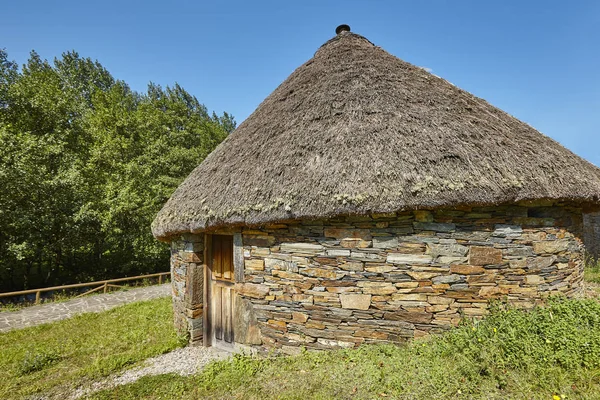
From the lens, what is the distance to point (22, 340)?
20.4 ft

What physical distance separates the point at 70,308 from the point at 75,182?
5.53m

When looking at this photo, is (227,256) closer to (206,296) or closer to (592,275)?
(206,296)

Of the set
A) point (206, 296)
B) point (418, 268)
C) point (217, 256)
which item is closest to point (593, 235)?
point (418, 268)

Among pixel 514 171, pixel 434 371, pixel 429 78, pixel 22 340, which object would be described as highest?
pixel 429 78

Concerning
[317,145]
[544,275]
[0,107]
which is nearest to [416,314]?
[544,275]

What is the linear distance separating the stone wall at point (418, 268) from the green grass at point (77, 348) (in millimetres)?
3378

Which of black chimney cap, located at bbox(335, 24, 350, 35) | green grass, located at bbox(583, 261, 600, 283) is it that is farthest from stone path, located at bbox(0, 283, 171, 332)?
green grass, located at bbox(583, 261, 600, 283)

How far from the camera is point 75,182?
456 inches

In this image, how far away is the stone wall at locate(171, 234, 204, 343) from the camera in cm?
530

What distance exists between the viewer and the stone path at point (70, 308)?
298 inches

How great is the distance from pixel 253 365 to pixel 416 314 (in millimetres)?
2447

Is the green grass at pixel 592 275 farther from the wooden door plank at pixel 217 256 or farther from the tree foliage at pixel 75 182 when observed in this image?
the tree foliage at pixel 75 182

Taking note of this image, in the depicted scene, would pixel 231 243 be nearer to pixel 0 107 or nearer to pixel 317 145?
pixel 317 145

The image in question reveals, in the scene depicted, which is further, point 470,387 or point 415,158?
point 415,158
